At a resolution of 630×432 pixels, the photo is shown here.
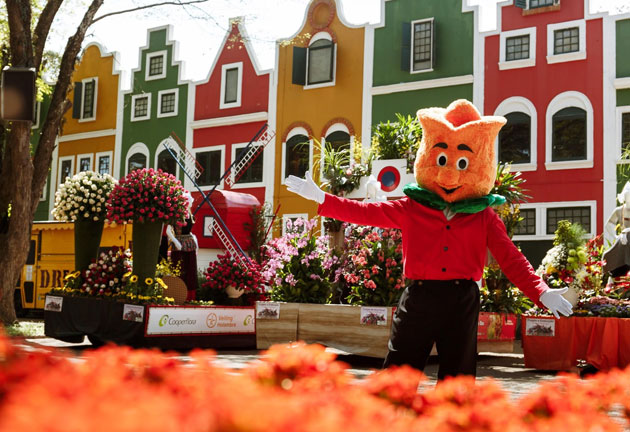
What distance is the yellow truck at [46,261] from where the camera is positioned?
17.0 metres

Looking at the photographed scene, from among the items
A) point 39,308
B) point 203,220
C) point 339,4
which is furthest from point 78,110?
point 39,308

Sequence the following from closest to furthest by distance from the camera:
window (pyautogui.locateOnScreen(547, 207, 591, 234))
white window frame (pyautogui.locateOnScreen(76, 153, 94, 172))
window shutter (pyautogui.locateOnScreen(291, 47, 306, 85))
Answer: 1. window (pyautogui.locateOnScreen(547, 207, 591, 234))
2. window shutter (pyautogui.locateOnScreen(291, 47, 306, 85))
3. white window frame (pyautogui.locateOnScreen(76, 153, 94, 172))

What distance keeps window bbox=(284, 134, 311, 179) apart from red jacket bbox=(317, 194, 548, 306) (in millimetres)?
19037

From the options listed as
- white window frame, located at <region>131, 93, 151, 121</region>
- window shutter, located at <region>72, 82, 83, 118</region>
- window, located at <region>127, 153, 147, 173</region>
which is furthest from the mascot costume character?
window shutter, located at <region>72, 82, 83, 118</region>

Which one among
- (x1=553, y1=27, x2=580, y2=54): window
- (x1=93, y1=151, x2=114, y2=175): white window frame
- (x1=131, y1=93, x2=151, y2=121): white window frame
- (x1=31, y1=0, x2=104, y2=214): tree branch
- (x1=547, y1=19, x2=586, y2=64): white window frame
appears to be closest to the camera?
(x1=31, y1=0, x2=104, y2=214): tree branch

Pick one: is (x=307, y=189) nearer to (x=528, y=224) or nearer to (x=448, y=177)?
(x=448, y=177)

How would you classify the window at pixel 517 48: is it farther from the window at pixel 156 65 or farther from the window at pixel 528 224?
the window at pixel 156 65

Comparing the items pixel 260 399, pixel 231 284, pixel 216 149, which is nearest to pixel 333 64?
pixel 216 149

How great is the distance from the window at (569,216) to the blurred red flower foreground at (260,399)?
698 inches

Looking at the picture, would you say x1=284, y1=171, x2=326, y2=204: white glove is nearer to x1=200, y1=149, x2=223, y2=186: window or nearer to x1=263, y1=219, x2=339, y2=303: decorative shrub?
x1=263, y1=219, x2=339, y2=303: decorative shrub

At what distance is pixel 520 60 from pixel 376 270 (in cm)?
1297

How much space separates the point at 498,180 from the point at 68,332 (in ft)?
20.4

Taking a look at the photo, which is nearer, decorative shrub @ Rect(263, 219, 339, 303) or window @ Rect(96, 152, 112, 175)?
decorative shrub @ Rect(263, 219, 339, 303)

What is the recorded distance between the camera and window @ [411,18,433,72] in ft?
71.0
